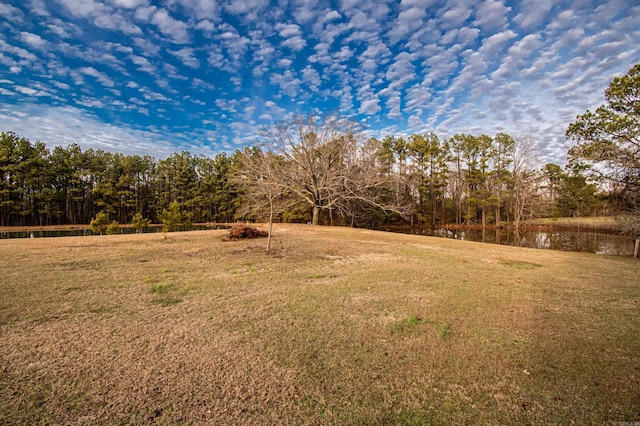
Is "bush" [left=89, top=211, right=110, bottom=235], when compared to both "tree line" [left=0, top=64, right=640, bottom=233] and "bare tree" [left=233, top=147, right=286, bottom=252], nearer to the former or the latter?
"tree line" [left=0, top=64, right=640, bottom=233]

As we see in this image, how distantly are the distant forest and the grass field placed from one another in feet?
68.0

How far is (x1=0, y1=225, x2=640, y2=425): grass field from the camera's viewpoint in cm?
216

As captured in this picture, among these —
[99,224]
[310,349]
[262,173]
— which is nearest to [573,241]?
[262,173]

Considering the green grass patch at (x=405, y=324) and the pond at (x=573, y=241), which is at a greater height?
the green grass patch at (x=405, y=324)

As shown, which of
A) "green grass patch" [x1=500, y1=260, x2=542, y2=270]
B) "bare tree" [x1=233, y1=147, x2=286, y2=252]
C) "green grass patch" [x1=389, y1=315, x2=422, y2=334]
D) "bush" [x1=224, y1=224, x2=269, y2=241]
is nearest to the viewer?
"green grass patch" [x1=389, y1=315, x2=422, y2=334]

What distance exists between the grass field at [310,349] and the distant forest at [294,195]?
20.7 metres

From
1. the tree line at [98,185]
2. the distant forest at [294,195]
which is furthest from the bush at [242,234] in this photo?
the tree line at [98,185]

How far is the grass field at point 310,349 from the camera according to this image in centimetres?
216

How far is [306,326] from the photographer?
3.62 meters

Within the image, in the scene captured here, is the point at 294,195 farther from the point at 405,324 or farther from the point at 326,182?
the point at 405,324

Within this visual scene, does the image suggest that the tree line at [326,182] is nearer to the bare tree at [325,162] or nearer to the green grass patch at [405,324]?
the bare tree at [325,162]

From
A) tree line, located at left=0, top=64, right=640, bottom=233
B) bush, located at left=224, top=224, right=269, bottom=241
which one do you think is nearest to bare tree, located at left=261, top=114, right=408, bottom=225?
tree line, located at left=0, top=64, right=640, bottom=233

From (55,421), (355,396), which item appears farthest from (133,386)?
(355,396)

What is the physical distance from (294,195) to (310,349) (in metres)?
22.5
